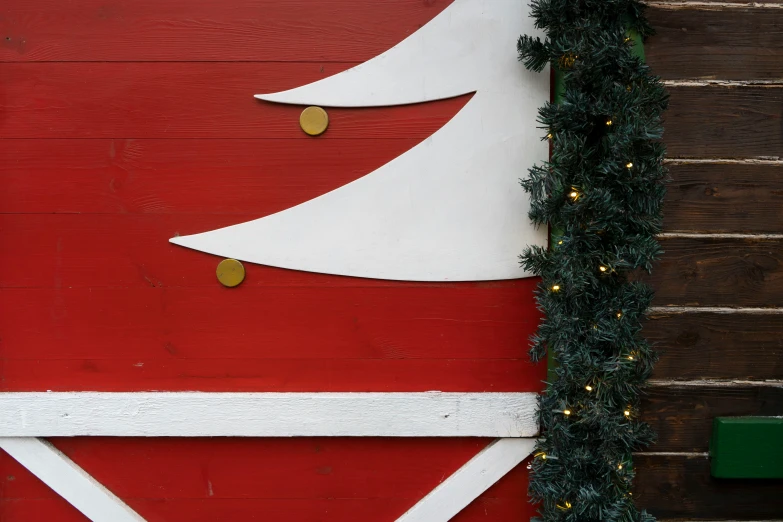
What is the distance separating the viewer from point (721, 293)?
147 centimetres

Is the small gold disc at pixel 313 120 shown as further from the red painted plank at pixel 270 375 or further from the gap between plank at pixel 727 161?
the gap between plank at pixel 727 161

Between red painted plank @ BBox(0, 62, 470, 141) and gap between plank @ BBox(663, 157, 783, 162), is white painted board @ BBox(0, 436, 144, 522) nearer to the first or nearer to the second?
red painted plank @ BBox(0, 62, 470, 141)

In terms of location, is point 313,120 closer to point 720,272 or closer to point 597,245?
point 597,245

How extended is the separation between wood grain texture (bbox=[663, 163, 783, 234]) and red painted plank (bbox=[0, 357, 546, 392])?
0.52 meters

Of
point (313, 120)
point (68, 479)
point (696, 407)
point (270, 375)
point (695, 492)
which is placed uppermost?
point (313, 120)

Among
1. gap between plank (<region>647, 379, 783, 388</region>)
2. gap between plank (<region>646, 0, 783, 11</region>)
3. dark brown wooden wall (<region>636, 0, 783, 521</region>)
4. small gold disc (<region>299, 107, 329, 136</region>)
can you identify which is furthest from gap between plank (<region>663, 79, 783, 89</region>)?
small gold disc (<region>299, 107, 329, 136</region>)

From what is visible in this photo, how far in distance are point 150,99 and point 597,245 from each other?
3.62 feet

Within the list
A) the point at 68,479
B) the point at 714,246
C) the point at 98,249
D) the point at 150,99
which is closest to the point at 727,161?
the point at 714,246

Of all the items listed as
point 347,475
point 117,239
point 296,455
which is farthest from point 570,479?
point 117,239

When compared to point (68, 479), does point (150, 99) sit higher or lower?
higher

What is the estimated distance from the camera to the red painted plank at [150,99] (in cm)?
143

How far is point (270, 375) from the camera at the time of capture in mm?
1458

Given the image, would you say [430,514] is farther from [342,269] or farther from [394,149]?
[394,149]

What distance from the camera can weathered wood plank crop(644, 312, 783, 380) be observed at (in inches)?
57.8
